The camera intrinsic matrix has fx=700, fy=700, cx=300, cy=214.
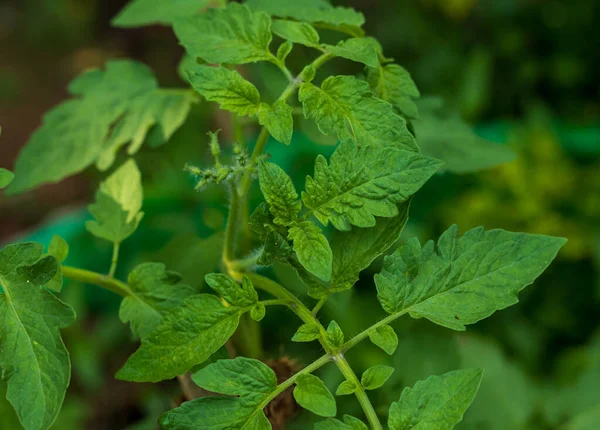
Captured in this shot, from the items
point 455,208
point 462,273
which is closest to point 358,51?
point 462,273

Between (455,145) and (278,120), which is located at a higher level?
(278,120)

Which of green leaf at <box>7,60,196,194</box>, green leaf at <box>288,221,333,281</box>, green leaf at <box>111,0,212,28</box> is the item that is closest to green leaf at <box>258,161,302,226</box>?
green leaf at <box>288,221,333,281</box>

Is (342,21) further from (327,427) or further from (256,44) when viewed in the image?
(327,427)

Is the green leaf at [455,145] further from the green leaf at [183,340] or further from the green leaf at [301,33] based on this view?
the green leaf at [183,340]

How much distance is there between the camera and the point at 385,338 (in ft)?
2.87

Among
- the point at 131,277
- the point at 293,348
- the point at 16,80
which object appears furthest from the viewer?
the point at 16,80

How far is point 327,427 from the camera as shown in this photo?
2.65 ft

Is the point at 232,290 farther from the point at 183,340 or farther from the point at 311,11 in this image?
the point at 311,11

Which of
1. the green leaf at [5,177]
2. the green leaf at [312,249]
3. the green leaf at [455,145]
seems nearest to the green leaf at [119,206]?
the green leaf at [5,177]

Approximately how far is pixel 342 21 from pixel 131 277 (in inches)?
19.4

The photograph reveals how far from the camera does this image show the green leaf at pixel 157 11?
1366 millimetres

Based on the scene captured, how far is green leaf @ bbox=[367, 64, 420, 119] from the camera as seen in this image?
1000 millimetres

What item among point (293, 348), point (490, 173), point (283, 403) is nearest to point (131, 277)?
point (283, 403)

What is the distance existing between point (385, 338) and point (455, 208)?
1.65 m
